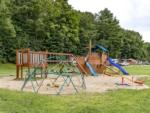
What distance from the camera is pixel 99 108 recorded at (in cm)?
913

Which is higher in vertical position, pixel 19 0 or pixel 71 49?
pixel 19 0

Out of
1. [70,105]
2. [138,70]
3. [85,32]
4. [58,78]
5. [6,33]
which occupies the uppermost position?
[85,32]

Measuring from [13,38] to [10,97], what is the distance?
3889 cm

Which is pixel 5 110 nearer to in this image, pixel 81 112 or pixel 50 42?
pixel 81 112

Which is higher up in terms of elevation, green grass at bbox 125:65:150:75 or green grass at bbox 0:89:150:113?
green grass at bbox 0:89:150:113

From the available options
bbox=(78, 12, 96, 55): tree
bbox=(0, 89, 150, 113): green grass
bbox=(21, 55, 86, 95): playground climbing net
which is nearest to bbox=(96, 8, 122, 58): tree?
bbox=(78, 12, 96, 55): tree

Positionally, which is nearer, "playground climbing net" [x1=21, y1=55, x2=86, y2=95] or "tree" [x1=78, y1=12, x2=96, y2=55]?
→ "playground climbing net" [x1=21, y1=55, x2=86, y2=95]

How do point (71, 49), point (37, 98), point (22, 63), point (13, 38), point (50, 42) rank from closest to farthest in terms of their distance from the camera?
1. point (37, 98)
2. point (22, 63)
3. point (13, 38)
4. point (50, 42)
5. point (71, 49)

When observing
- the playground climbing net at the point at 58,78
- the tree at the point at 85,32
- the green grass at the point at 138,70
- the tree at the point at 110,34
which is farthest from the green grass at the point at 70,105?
the tree at the point at 110,34

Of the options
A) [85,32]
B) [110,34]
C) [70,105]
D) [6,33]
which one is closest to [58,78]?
[70,105]

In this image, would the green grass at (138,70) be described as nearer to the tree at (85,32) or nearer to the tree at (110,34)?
the tree at (85,32)

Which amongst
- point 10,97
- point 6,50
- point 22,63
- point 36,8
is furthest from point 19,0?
point 10,97

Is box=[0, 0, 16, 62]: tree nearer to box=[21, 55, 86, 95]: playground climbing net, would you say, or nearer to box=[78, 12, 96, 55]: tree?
box=[78, 12, 96, 55]: tree

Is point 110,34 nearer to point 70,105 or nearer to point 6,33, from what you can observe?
point 6,33
